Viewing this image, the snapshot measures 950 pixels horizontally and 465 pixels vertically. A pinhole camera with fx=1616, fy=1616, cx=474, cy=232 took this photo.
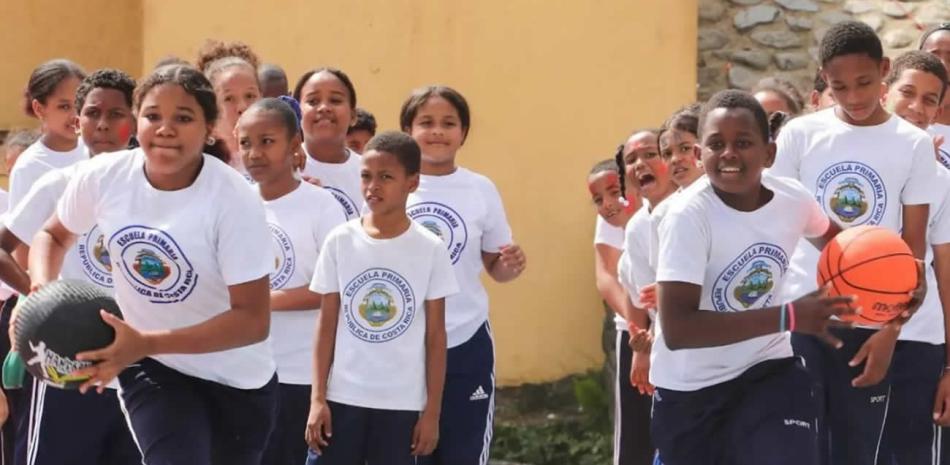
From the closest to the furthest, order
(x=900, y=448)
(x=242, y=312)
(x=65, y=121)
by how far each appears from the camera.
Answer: (x=242, y=312)
(x=900, y=448)
(x=65, y=121)

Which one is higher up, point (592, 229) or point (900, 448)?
point (592, 229)

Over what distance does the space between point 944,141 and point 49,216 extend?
3890 millimetres

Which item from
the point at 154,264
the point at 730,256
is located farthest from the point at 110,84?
the point at 730,256

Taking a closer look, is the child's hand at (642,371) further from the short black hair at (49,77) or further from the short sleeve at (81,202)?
the short black hair at (49,77)

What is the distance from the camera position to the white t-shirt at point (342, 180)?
6914 millimetres

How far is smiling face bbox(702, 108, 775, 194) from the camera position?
17.1 ft

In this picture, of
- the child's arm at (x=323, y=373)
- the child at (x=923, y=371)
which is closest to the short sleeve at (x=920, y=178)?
the child at (x=923, y=371)

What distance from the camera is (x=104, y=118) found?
615cm

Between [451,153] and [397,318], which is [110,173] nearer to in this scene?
[397,318]

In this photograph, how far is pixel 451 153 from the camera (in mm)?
6719

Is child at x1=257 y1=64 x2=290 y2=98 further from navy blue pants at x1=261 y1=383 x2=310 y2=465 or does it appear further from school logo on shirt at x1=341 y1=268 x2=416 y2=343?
school logo on shirt at x1=341 y1=268 x2=416 y2=343

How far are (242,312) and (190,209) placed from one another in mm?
372

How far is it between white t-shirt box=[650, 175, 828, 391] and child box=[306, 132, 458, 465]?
1045 millimetres

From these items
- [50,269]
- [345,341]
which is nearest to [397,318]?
[345,341]
